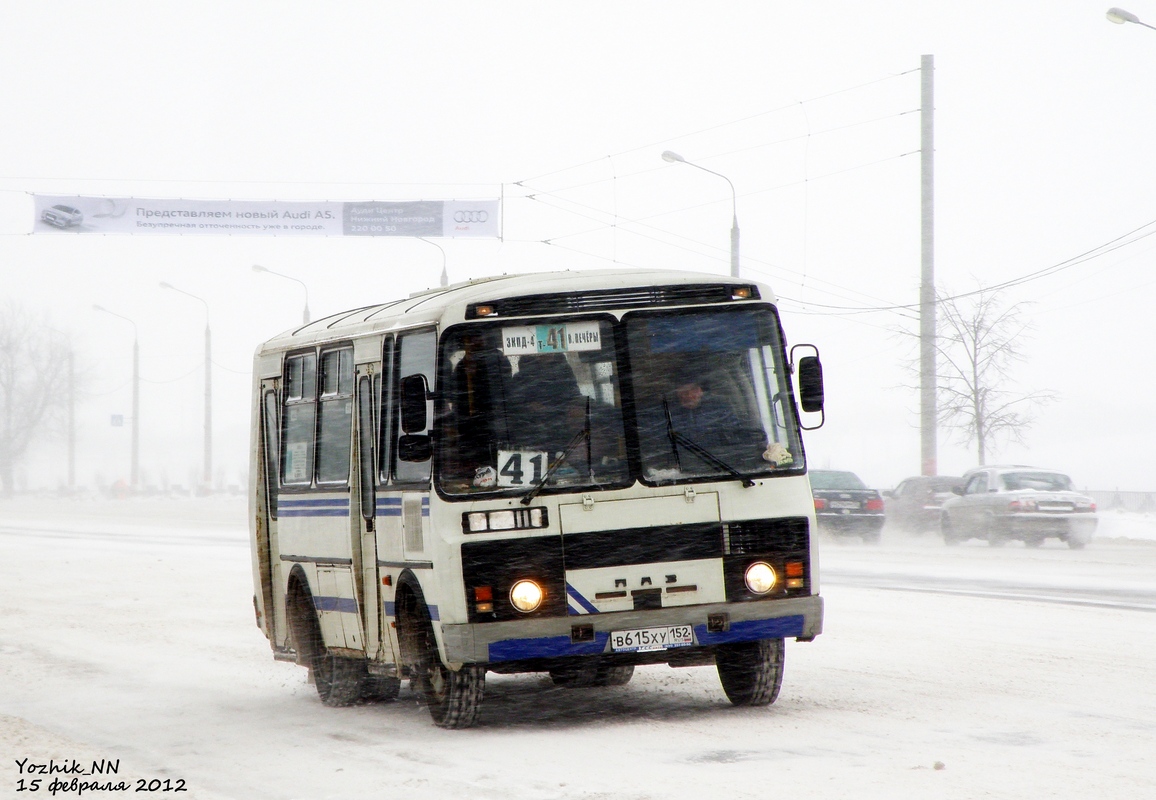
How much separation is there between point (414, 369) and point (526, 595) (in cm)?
170

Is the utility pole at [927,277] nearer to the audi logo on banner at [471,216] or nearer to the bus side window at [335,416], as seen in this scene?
the audi logo on banner at [471,216]

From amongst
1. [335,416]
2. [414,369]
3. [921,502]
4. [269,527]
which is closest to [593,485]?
[414,369]

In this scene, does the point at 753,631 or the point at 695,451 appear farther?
the point at 695,451

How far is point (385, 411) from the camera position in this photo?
1092 cm

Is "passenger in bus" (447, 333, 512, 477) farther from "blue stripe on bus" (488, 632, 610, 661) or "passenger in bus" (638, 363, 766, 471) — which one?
"blue stripe on bus" (488, 632, 610, 661)

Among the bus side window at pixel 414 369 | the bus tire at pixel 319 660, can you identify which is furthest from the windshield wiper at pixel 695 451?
the bus tire at pixel 319 660

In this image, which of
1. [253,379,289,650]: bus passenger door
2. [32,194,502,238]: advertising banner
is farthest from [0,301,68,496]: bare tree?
[253,379,289,650]: bus passenger door

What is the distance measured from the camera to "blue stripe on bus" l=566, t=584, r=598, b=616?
9766 mm

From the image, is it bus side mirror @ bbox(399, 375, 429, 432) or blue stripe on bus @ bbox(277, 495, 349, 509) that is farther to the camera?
blue stripe on bus @ bbox(277, 495, 349, 509)

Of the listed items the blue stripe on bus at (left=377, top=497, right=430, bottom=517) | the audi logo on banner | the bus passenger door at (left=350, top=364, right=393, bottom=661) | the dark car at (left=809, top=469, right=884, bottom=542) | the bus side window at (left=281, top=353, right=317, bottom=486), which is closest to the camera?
the blue stripe on bus at (left=377, top=497, right=430, bottom=517)

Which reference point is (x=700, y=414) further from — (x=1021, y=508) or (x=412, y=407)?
(x=1021, y=508)

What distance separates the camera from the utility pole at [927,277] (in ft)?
124

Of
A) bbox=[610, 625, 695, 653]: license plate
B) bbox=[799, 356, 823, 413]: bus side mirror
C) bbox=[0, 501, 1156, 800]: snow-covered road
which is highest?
bbox=[799, 356, 823, 413]: bus side mirror

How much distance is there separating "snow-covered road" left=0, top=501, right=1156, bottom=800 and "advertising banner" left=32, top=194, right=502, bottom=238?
29.9 meters
